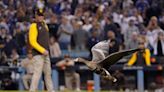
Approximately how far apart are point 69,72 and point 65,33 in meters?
2.23

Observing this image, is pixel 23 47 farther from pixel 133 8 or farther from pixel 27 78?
pixel 133 8

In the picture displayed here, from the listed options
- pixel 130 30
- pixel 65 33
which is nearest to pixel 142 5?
pixel 130 30

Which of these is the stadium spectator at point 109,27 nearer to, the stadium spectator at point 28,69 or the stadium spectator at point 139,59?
the stadium spectator at point 139,59

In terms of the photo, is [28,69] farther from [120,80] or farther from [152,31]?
[152,31]

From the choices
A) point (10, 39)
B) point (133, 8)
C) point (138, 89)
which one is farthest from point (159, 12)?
point (10, 39)

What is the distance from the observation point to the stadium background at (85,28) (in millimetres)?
20547

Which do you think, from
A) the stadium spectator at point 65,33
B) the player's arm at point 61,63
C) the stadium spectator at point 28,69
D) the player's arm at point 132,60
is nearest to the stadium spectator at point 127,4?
the stadium spectator at point 65,33

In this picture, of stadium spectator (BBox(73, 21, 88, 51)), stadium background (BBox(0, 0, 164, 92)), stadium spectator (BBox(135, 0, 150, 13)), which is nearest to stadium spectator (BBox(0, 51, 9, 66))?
stadium background (BBox(0, 0, 164, 92))

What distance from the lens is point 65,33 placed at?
22516 mm

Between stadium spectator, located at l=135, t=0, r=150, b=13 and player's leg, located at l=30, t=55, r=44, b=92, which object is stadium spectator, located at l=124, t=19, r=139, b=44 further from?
player's leg, located at l=30, t=55, r=44, b=92

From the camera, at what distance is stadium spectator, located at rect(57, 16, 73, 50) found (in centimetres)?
2239

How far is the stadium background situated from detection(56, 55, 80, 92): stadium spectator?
30 cm

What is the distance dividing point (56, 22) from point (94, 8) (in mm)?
1873

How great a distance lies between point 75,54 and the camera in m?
21.6
